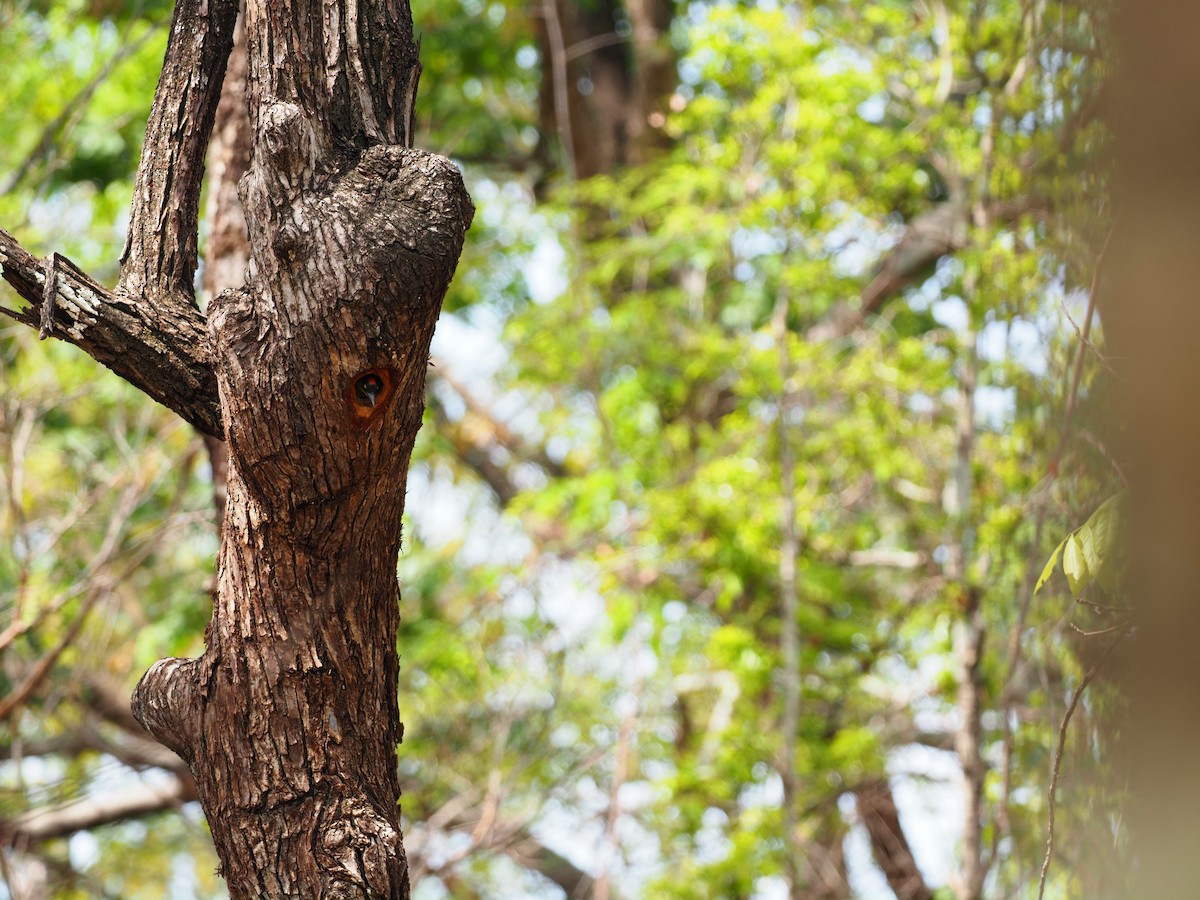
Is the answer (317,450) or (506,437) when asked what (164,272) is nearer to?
(317,450)

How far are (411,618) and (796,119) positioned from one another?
3442 millimetres

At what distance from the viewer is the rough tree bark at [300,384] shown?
1.68m

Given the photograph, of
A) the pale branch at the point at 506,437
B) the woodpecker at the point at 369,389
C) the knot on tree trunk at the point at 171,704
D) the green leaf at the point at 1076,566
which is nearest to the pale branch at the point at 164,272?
the woodpecker at the point at 369,389

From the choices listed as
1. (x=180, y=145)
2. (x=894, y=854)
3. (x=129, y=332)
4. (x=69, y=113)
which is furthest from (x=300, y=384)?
(x=894, y=854)

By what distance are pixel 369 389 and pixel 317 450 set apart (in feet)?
0.37

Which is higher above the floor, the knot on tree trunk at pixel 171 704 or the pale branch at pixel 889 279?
the pale branch at pixel 889 279

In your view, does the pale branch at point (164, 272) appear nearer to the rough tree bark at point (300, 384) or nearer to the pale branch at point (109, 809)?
the rough tree bark at point (300, 384)

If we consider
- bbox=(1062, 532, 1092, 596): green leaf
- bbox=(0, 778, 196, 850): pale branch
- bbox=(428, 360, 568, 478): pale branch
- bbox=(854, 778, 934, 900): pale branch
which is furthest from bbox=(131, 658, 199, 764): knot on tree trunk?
bbox=(428, 360, 568, 478): pale branch

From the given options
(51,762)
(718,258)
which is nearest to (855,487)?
(718,258)

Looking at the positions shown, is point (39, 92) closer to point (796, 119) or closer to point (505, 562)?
point (505, 562)

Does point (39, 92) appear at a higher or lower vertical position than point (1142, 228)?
higher

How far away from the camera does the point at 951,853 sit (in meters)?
4.81

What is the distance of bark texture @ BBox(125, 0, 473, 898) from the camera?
168 cm

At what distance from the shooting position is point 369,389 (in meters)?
1.72
